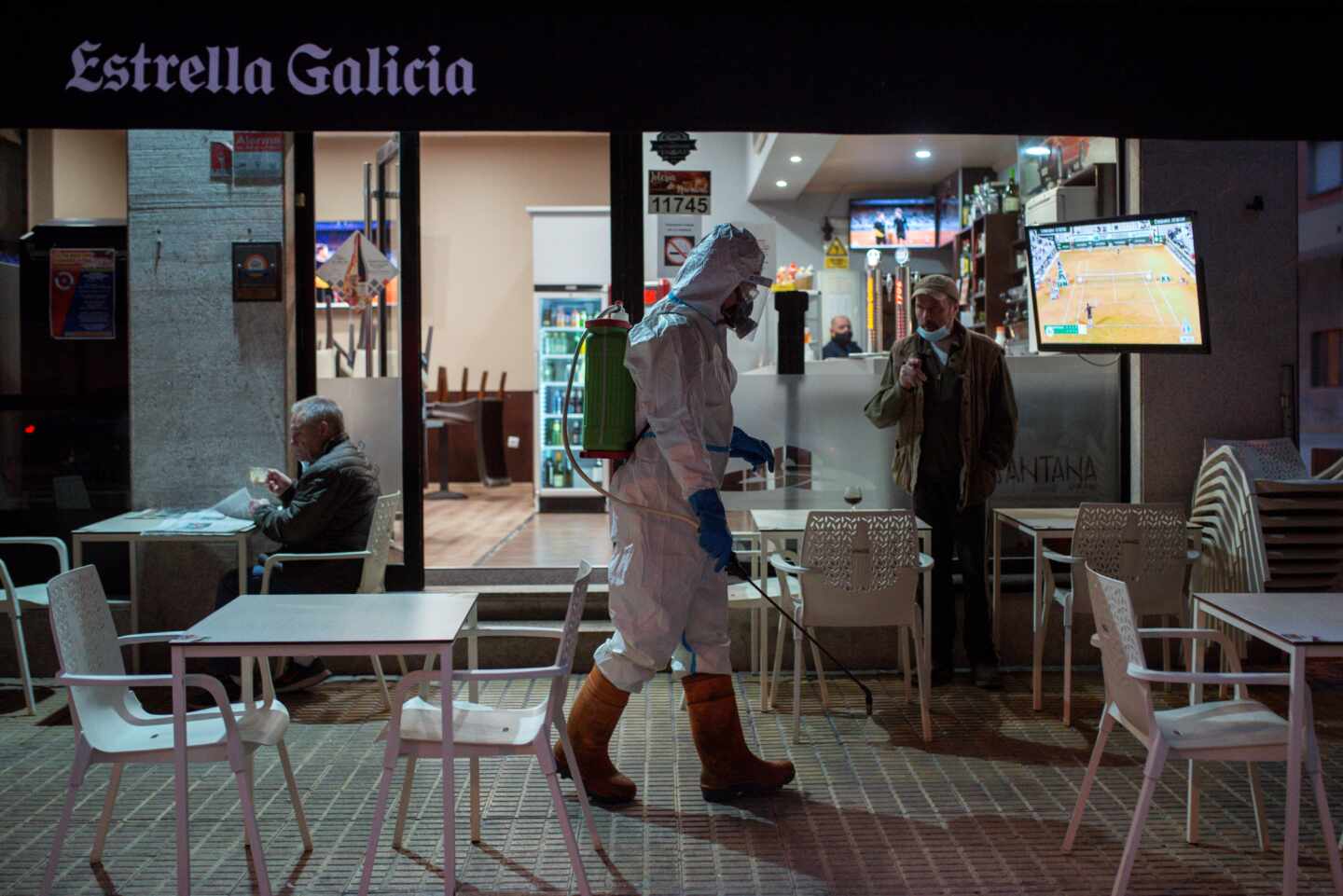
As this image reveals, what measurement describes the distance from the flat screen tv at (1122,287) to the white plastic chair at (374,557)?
116 inches

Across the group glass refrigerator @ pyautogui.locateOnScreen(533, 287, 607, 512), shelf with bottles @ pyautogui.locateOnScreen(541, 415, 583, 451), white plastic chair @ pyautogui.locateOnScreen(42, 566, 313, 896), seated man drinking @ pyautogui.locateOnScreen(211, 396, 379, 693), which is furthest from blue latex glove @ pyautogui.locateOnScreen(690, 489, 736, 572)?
glass refrigerator @ pyautogui.locateOnScreen(533, 287, 607, 512)

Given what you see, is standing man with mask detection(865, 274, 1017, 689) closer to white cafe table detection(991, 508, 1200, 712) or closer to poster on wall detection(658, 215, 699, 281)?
white cafe table detection(991, 508, 1200, 712)

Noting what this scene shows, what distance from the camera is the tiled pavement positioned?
3.11 m

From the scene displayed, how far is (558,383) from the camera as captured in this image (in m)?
10.6

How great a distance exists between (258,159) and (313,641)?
339 cm

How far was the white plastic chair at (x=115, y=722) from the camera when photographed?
2.82 m

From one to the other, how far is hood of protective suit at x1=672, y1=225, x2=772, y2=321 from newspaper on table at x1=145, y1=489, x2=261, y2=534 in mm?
2268

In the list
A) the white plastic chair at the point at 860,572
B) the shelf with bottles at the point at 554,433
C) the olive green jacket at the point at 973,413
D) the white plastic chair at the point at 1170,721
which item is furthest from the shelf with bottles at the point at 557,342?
the white plastic chair at the point at 1170,721

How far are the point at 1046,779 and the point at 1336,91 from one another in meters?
2.25

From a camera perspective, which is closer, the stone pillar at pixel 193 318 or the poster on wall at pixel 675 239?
the stone pillar at pixel 193 318

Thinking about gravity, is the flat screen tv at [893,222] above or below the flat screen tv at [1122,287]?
above

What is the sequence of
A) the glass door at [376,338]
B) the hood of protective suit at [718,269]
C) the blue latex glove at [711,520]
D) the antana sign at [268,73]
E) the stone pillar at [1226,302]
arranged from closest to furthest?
the antana sign at [268,73], the blue latex glove at [711,520], the hood of protective suit at [718,269], the stone pillar at [1226,302], the glass door at [376,338]

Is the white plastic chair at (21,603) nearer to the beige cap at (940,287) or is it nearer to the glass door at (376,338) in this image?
the glass door at (376,338)

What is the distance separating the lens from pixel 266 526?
4.74m
